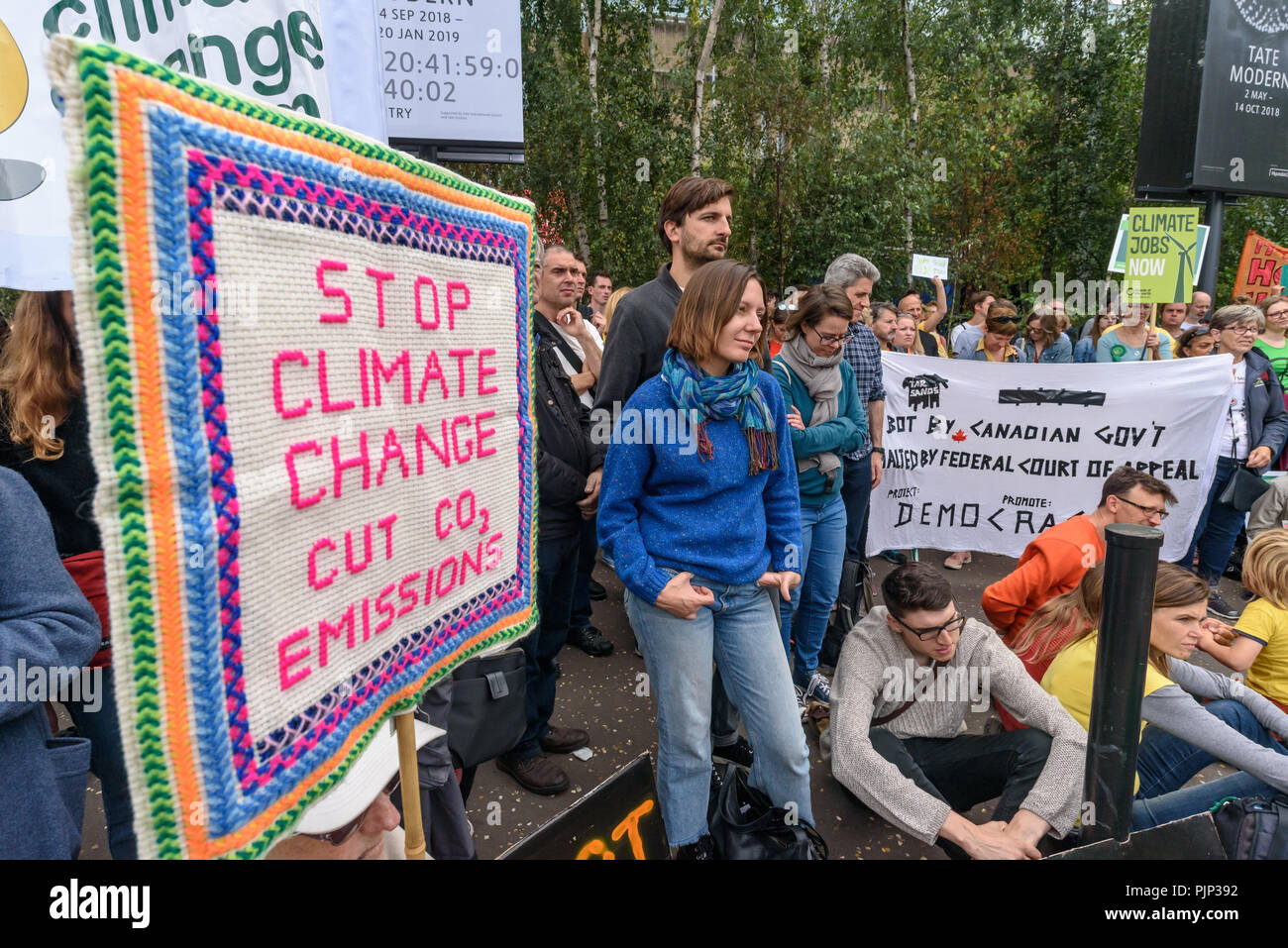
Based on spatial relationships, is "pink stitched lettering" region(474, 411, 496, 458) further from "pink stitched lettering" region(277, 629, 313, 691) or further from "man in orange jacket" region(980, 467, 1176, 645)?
"man in orange jacket" region(980, 467, 1176, 645)

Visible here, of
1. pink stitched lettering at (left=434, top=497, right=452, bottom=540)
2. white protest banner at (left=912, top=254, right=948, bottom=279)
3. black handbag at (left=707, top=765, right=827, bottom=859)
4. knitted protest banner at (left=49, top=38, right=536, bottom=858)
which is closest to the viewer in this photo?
knitted protest banner at (left=49, top=38, right=536, bottom=858)

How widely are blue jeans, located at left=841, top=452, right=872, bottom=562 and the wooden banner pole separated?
10.5ft

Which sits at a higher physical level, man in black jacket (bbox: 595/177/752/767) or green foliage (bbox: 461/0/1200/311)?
green foliage (bbox: 461/0/1200/311)

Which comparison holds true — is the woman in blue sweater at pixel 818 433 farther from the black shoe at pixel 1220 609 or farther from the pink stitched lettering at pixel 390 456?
the black shoe at pixel 1220 609

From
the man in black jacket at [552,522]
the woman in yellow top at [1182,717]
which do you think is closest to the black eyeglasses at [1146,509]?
the woman in yellow top at [1182,717]

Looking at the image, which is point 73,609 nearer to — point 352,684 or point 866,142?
point 352,684

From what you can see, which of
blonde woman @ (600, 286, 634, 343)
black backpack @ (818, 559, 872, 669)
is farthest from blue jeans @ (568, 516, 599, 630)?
black backpack @ (818, 559, 872, 669)

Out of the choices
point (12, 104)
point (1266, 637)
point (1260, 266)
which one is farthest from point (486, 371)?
point (1260, 266)

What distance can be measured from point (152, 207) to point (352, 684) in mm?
635

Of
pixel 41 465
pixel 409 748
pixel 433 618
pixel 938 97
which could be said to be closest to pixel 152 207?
pixel 433 618

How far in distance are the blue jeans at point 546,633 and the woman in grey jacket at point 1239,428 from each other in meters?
4.25

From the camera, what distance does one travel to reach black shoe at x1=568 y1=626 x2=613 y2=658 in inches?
171

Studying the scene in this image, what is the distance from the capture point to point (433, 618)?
4.17 ft

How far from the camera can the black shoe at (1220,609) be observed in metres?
5.07
